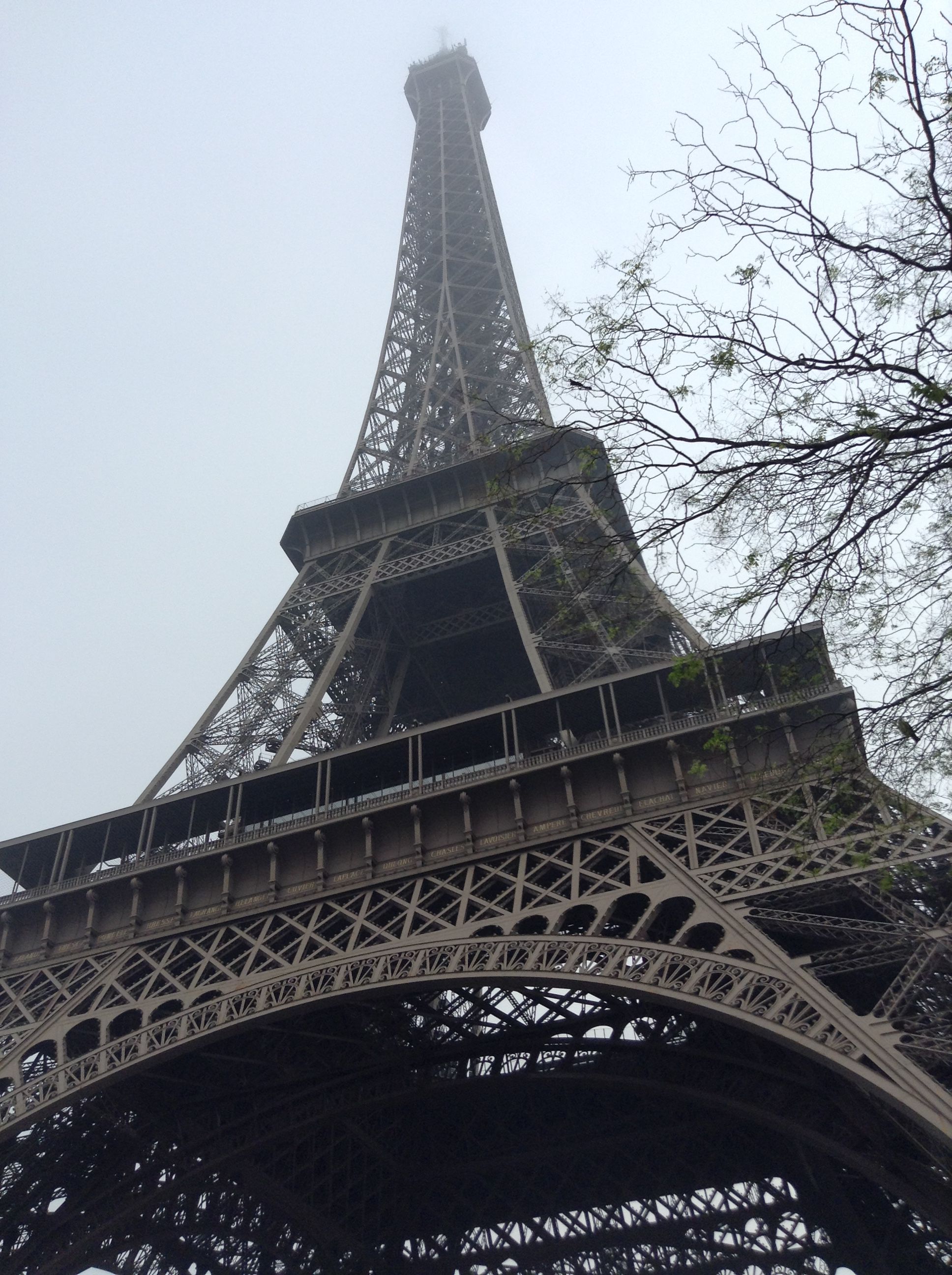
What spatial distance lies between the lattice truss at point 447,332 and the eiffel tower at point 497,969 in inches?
276

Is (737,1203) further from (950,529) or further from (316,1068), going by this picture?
(950,529)

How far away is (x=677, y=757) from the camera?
2261 cm

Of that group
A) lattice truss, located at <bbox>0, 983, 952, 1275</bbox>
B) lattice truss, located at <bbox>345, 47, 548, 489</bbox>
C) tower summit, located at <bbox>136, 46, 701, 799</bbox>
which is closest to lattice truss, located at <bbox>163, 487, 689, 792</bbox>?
tower summit, located at <bbox>136, 46, 701, 799</bbox>

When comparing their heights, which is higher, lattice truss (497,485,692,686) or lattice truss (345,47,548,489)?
lattice truss (345,47,548,489)

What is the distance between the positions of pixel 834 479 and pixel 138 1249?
82.5 feet

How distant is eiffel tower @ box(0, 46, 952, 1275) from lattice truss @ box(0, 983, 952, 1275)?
103mm

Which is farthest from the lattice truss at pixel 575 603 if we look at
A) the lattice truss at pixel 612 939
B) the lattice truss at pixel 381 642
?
the lattice truss at pixel 612 939

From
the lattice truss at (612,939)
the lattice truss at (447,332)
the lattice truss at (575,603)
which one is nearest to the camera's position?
the lattice truss at (575,603)

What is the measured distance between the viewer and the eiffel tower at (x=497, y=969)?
17.6 meters

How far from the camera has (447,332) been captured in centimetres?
4822

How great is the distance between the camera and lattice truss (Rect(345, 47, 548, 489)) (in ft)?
139

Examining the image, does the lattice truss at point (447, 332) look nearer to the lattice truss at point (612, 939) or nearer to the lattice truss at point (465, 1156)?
the lattice truss at point (612, 939)

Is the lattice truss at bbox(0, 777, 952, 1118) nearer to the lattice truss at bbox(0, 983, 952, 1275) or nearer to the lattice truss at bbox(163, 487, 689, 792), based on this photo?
the lattice truss at bbox(0, 983, 952, 1275)

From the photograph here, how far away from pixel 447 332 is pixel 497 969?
111ft
